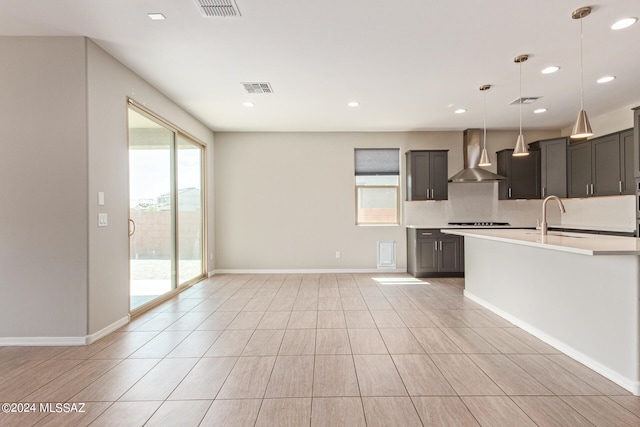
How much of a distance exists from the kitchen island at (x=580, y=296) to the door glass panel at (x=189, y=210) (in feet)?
14.1

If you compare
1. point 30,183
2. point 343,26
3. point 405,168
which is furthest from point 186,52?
point 405,168

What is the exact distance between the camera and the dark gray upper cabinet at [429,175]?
640 cm

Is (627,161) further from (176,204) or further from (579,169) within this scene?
(176,204)

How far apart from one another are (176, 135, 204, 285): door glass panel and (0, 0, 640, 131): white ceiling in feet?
2.74

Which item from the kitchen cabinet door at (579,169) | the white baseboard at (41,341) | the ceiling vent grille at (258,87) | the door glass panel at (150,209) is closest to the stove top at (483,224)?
the kitchen cabinet door at (579,169)

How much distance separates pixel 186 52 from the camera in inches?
132

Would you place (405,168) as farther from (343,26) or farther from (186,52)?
(186,52)

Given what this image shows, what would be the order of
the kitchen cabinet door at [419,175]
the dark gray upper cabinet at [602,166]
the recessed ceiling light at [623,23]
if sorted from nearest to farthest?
the recessed ceiling light at [623,23] → the dark gray upper cabinet at [602,166] → the kitchen cabinet door at [419,175]

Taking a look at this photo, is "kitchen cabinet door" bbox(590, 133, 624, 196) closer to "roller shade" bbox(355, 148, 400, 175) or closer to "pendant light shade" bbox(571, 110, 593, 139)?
"pendant light shade" bbox(571, 110, 593, 139)

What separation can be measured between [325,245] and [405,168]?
2.27 metres

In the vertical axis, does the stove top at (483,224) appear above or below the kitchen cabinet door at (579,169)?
below

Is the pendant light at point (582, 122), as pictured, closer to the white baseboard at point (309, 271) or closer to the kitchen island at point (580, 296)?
the kitchen island at point (580, 296)

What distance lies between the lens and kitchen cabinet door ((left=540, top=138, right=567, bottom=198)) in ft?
19.9

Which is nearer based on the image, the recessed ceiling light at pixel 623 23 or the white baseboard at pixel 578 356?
the white baseboard at pixel 578 356
